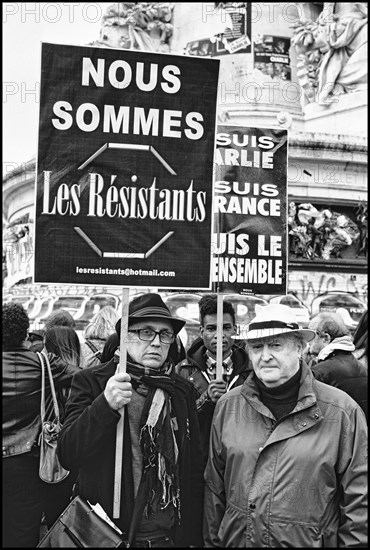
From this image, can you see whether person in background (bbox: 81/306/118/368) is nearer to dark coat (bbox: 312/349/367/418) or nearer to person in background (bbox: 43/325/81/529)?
person in background (bbox: 43/325/81/529)

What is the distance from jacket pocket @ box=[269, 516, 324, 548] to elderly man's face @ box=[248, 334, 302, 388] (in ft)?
2.42

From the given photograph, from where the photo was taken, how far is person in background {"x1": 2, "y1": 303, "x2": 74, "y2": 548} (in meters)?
5.78

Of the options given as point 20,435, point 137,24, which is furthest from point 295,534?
point 137,24

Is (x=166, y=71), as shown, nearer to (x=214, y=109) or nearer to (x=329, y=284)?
(x=214, y=109)

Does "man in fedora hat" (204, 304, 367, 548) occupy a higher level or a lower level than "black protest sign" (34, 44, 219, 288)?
lower

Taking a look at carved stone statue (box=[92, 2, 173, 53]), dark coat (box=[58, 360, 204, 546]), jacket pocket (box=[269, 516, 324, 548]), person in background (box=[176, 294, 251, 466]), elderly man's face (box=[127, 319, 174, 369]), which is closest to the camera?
jacket pocket (box=[269, 516, 324, 548])

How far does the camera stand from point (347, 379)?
6.26m

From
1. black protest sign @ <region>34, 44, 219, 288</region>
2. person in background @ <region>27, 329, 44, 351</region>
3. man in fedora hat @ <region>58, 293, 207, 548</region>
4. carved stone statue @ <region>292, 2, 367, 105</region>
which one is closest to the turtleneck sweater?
man in fedora hat @ <region>58, 293, 207, 548</region>

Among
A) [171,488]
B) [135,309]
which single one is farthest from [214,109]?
[171,488]

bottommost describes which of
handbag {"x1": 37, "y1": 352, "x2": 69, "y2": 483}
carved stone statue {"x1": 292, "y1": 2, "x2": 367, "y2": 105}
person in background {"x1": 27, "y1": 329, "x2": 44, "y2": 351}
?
handbag {"x1": 37, "y1": 352, "x2": 69, "y2": 483}

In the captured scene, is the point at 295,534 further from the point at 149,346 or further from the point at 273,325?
the point at 149,346

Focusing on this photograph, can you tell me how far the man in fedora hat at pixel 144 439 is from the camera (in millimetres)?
4715

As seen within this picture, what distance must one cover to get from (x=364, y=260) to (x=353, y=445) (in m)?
12.8

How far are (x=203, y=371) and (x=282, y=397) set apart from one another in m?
1.95
